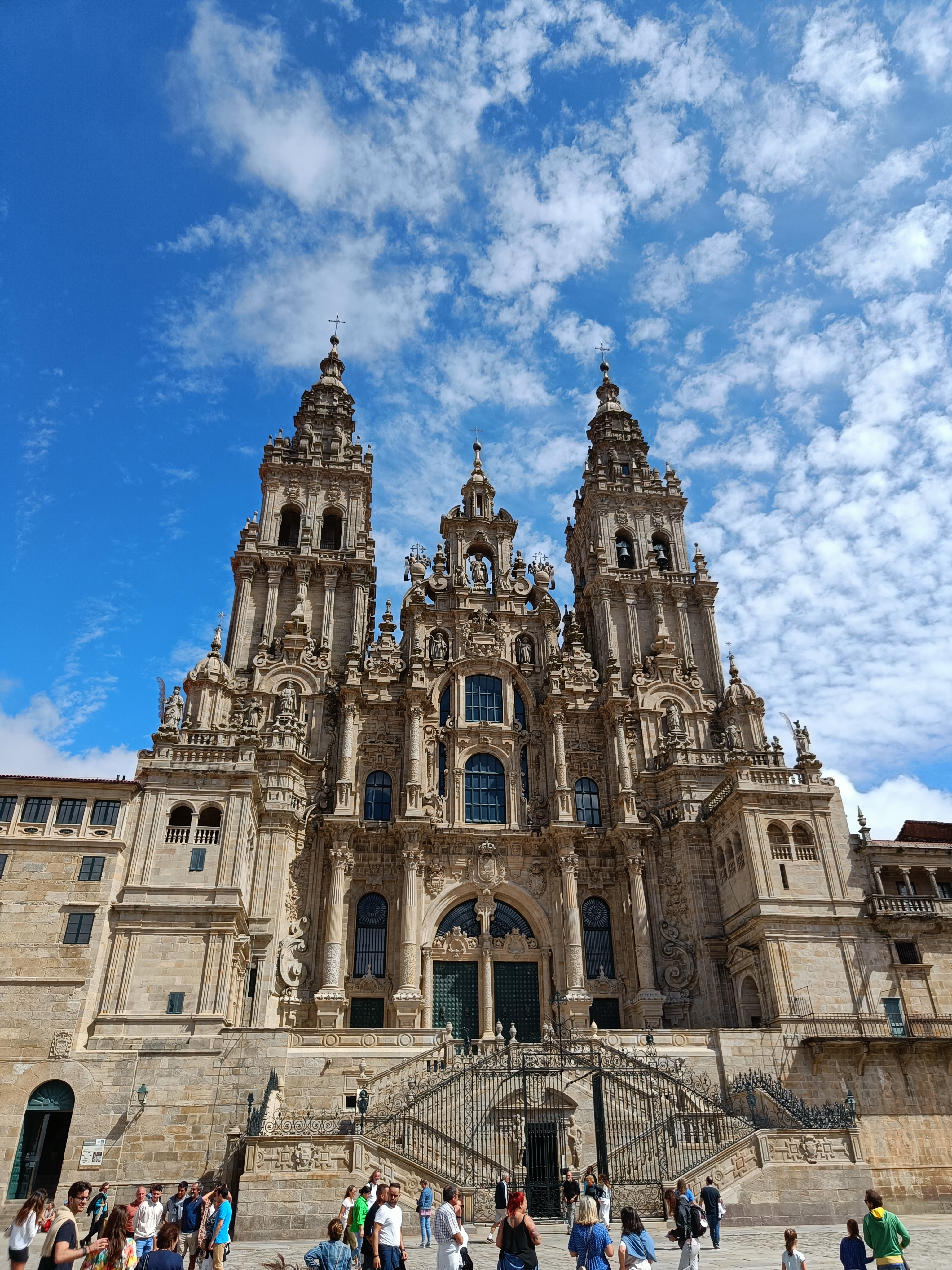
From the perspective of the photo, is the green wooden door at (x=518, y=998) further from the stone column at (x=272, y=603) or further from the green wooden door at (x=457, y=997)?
the stone column at (x=272, y=603)

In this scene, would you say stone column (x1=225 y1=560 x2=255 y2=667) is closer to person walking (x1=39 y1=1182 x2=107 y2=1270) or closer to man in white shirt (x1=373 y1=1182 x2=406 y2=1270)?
man in white shirt (x1=373 y1=1182 x2=406 y2=1270)

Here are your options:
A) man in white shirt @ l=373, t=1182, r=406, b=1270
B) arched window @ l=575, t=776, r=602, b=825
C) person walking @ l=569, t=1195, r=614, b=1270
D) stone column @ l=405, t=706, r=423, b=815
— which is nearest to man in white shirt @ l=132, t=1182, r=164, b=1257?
man in white shirt @ l=373, t=1182, r=406, b=1270

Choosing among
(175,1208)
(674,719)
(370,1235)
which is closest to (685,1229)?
(370,1235)

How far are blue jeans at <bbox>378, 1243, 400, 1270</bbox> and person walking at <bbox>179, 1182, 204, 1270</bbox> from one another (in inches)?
156

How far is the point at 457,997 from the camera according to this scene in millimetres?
37000

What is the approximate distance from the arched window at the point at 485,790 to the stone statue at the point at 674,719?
8.00 meters

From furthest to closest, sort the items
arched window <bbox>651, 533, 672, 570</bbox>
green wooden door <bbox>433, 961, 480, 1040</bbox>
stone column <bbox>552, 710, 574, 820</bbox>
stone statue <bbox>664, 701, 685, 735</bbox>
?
arched window <bbox>651, 533, 672, 570</bbox> < stone statue <bbox>664, 701, 685, 735</bbox> < stone column <bbox>552, 710, 574, 820</bbox> < green wooden door <bbox>433, 961, 480, 1040</bbox>

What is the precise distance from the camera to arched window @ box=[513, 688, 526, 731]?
4344 cm

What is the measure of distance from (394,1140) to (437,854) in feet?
52.8

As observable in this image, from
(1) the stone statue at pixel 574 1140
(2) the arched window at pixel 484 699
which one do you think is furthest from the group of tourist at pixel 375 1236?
(2) the arched window at pixel 484 699

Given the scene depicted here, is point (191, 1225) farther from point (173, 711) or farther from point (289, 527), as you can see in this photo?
point (289, 527)

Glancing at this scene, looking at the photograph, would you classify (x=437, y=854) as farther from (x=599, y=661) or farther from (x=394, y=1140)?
(x=394, y=1140)

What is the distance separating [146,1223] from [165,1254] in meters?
8.74

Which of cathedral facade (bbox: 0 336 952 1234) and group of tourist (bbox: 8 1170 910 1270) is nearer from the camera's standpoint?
group of tourist (bbox: 8 1170 910 1270)
